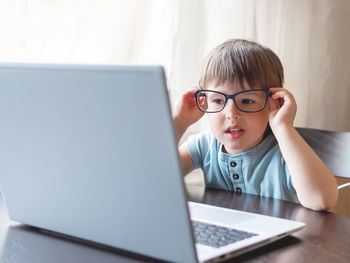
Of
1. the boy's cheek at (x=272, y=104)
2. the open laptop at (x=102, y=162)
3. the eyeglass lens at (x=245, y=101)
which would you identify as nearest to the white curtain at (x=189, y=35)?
the eyeglass lens at (x=245, y=101)

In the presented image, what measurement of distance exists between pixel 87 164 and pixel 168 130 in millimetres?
153

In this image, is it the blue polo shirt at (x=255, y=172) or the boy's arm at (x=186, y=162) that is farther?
the boy's arm at (x=186, y=162)

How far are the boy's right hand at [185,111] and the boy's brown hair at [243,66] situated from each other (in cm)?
9

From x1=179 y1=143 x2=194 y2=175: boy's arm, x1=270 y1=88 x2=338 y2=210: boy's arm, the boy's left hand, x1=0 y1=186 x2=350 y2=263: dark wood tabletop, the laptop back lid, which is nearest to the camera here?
the laptop back lid

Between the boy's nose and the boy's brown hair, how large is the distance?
2.8 inches

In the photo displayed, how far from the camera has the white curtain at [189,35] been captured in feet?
4.86

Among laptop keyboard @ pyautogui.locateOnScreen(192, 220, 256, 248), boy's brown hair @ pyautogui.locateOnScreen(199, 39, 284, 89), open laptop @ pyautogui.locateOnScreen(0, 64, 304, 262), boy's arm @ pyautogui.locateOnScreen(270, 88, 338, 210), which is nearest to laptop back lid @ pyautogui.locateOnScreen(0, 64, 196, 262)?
open laptop @ pyautogui.locateOnScreen(0, 64, 304, 262)

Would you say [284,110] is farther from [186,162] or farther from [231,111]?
[186,162]

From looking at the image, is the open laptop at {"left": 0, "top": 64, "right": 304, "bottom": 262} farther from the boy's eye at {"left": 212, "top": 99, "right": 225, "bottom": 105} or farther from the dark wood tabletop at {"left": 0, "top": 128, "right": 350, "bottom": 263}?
the boy's eye at {"left": 212, "top": 99, "right": 225, "bottom": 105}

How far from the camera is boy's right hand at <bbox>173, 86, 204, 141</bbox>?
142cm

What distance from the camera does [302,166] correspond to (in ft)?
3.64

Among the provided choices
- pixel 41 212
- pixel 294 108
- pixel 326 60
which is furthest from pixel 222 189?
pixel 326 60

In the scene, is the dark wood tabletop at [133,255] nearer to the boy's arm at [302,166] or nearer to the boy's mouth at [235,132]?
the boy's arm at [302,166]

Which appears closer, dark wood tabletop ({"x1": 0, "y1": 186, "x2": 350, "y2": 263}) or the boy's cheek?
dark wood tabletop ({"x1": 0, "y1": 186, "x2": 350, "y2": 263})
